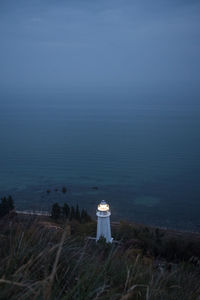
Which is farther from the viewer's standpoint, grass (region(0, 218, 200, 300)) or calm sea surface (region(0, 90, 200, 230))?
calm sea surface (region(0, 90, 200, 230))

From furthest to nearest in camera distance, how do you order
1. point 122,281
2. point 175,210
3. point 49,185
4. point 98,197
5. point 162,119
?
point 162,119 < point 49,185 < point 98,197 < point 175,210 < point 122,281

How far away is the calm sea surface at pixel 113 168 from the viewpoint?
17000 mm

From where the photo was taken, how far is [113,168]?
24.8m

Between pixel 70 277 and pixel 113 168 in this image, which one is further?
pixel 113 168

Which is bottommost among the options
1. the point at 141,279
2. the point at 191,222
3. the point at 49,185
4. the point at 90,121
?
the point at 191,222

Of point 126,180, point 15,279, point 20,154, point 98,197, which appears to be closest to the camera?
point 15,279

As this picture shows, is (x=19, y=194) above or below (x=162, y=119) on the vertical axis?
below

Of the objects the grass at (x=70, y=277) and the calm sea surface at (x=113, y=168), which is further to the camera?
the calm sea surface at (x=113, y=168)

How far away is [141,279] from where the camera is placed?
2.19 m

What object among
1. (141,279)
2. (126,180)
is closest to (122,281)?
(141,279)

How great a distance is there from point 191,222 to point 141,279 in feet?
44.7

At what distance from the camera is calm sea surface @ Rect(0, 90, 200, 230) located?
17.0 meters

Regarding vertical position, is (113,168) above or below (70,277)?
below

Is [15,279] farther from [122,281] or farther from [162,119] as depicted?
[162,119]
